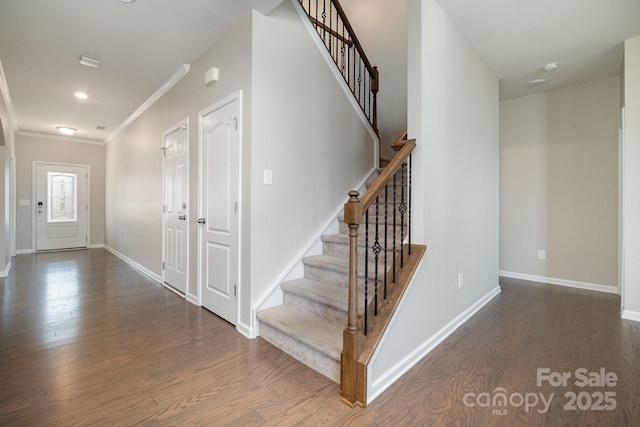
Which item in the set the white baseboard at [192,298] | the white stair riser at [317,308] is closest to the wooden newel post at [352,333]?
the white stair riser at [317,308]

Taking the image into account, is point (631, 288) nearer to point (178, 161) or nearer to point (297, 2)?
point (297, 2)

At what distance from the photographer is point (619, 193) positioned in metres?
3.46

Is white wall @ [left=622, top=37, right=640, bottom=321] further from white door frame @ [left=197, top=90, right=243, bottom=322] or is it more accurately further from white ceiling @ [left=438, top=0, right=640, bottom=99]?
white door frame @ [left=197, top=90, right=243, bottom=322]

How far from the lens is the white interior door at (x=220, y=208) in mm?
2602

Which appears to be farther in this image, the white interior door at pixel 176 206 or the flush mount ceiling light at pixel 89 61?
the white interior door at pixel 176 206

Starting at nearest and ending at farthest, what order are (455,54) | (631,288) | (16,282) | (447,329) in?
(447,329)
(455,54)
(631,288)
(16,282)

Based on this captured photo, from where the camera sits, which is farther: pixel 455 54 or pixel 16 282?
pixel 16 282

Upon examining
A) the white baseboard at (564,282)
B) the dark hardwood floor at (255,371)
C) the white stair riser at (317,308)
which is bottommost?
the dark hardwood floor at (255,371)

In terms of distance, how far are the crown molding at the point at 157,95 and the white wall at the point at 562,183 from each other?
176 inches

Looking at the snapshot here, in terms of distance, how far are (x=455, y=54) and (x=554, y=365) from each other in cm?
253

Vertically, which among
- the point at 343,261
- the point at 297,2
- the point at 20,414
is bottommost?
the point at 20,414

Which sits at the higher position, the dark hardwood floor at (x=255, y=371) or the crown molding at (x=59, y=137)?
the crown molding at (x=59, y=137)

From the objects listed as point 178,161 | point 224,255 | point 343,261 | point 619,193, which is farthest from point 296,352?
point 619,193

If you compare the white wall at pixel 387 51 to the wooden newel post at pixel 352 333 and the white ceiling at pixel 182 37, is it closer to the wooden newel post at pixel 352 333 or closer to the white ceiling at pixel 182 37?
the white ceiling at pixel 182 37
